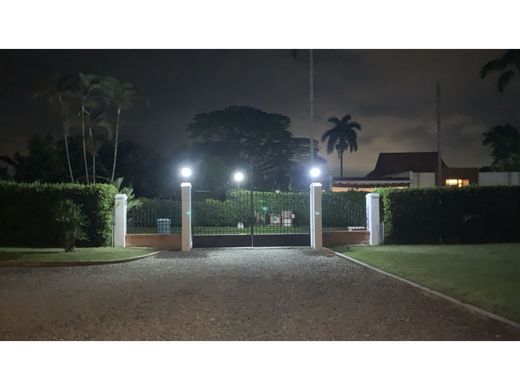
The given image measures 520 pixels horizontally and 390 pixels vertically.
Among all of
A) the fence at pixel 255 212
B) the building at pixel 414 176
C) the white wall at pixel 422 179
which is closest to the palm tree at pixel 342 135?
the building at pixel 414 176

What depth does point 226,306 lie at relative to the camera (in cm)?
794

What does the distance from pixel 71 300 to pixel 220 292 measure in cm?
243

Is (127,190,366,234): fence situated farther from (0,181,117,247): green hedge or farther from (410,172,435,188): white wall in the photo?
(410,172,435,188): white wall

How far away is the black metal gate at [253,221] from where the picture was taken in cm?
1873

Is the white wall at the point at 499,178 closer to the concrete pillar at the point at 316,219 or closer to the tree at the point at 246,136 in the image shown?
the tree at the point at 246,136

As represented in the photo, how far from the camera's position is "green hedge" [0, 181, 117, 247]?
17.0 meters

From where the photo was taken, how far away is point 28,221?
1711 cm

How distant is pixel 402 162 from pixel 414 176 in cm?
988

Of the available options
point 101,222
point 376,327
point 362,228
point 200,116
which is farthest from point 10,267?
point 200,116

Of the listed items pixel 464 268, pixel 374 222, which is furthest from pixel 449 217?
pixel 464 268

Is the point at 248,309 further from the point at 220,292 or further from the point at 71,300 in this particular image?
the point at 71,300

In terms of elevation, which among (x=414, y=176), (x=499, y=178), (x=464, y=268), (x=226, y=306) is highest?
(x=414, y=176)

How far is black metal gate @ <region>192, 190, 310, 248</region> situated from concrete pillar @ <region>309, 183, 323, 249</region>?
107 cm

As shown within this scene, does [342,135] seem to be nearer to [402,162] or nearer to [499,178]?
[402,162]
